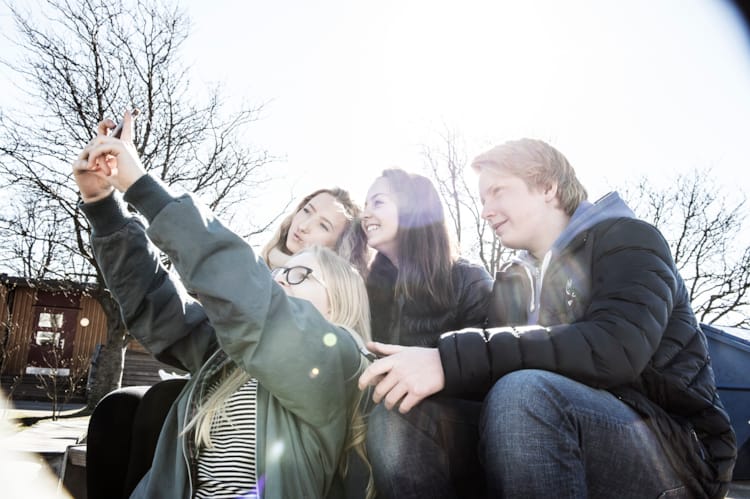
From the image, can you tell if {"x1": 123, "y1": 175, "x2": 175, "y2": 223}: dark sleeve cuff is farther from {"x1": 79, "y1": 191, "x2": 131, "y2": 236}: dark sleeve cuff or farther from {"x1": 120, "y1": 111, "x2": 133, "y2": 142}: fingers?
{"x1": 79, "y1": 191, "x2": 131, "y2": 236}: dark sleeve cuff

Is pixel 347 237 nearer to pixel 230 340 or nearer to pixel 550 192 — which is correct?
pixel 550 192

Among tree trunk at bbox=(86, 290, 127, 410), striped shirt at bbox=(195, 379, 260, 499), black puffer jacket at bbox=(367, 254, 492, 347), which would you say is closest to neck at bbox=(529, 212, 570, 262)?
black puffer jacket at bbox=(367, 254, 492, 347)

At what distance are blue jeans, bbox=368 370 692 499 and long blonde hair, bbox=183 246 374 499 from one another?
24 cm

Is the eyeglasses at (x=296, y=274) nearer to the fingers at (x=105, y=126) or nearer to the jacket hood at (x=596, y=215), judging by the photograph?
the fingers at (x=105, y=126)

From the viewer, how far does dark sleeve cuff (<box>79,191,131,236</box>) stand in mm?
1883

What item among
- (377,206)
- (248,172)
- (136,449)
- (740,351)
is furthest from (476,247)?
(136,449)

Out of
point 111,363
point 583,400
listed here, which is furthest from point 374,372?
point 111,363

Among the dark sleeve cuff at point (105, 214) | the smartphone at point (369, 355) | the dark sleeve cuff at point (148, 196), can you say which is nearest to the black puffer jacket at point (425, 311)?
the smartphone at point (369, 355)

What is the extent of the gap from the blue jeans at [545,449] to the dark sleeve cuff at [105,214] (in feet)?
3.95

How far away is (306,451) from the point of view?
1.61 meters

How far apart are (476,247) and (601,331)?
525 inches

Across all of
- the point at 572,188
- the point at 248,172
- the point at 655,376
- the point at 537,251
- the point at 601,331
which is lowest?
the point at 655,376

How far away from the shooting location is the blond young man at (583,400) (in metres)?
1.21

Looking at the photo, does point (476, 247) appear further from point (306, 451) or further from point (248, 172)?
point (306, 451)
